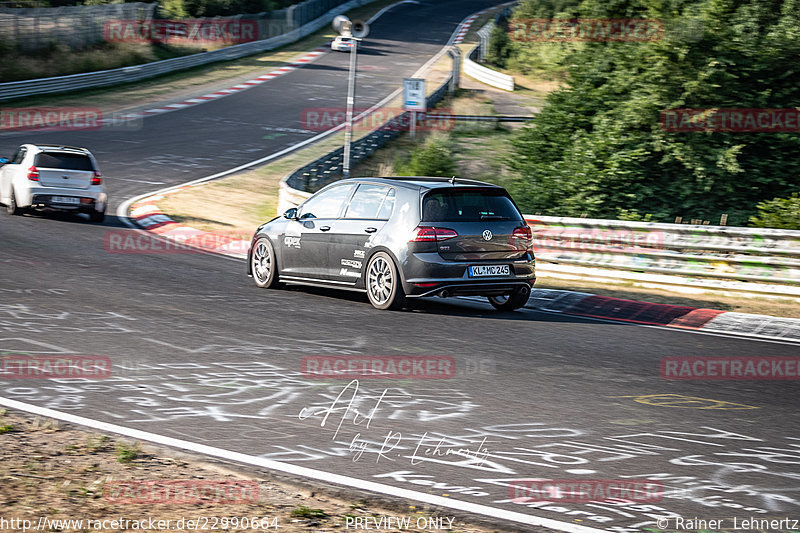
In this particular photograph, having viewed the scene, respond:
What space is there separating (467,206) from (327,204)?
2.13m

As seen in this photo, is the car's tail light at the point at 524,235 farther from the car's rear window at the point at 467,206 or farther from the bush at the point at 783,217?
the bush at the point at 783,217

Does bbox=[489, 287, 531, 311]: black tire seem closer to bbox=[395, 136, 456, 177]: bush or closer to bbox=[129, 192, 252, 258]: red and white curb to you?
bbox=[129, 192, 252, 258]: red and white curb

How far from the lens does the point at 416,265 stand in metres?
10.3

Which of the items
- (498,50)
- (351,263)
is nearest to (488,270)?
(351,263)

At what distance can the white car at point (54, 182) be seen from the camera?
17312 millimetres

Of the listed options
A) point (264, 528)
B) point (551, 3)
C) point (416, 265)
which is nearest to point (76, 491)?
point (264, 528)

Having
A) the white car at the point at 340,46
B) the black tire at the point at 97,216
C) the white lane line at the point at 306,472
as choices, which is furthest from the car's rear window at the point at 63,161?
the white car at the point at 340,46

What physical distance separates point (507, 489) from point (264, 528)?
1471 mm

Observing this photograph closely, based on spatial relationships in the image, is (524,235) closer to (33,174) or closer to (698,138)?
(33,174)

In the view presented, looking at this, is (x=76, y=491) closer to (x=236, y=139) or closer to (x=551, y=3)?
(x=236, y=139)

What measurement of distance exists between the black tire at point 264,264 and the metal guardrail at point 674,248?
17.1 ft

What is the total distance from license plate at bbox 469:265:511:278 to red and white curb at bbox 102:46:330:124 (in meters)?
24.2

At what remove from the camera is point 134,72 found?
3981cm

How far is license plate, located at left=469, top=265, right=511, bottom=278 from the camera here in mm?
10484
